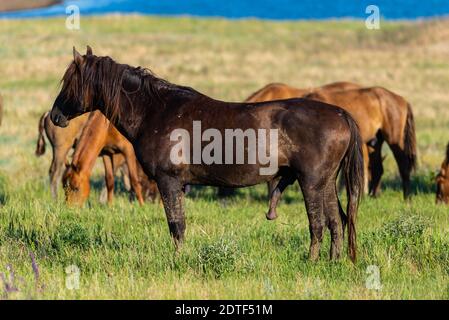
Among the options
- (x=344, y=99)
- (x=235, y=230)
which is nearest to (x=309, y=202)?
(x=235, y=230)

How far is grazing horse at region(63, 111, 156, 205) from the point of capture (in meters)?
11.2

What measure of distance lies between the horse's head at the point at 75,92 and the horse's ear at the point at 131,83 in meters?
0.32

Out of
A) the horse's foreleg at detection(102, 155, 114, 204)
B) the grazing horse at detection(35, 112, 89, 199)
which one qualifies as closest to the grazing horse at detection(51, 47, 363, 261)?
the horse's foreleg at detection(102, 155, 114, 204)

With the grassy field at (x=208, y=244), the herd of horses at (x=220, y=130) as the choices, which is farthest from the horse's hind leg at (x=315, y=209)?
the grassy field at (x=208, y=244)

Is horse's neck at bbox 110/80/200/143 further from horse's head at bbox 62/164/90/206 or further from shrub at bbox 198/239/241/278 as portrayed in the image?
horse's head at bbox 62/164/90/206

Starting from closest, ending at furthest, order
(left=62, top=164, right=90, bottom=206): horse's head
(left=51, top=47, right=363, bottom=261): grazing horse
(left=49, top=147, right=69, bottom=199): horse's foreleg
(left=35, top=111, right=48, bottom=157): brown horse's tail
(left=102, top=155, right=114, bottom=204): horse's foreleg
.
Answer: (left=51, top=47, right=363, bottom=261): grazing horse → (left=62, top=164, right=90, bottom=206): horse's head → (left=102, top=155, right=114, bottom=204): horse's foreleg → (left=49, top=147, right=69, bottom=199): horse's foreleg → (left=35, top=111, right=48, bottom=157): brown horse's tail

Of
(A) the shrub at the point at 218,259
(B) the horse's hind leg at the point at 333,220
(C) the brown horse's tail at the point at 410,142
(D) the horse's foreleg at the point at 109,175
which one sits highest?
(C) the brown horse's tail at the point at 410,142

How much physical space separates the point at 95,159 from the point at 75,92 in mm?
3602

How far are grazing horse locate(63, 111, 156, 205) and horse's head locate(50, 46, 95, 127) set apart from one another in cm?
177

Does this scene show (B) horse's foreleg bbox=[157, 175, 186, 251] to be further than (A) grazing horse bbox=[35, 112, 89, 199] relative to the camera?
No

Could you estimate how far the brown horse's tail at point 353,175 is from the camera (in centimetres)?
786

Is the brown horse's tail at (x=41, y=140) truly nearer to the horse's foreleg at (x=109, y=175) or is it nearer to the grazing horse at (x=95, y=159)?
the grazing horse at (x=95, y=159)
